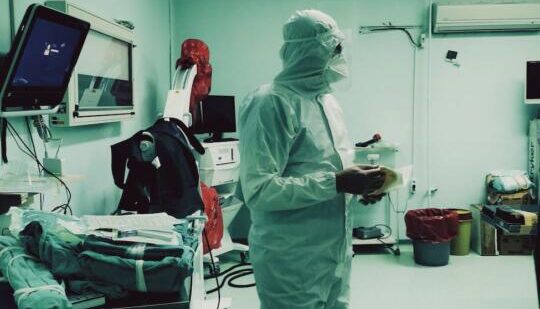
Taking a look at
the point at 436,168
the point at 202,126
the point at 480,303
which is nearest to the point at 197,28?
the point at 202,126

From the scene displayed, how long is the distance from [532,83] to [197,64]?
283cm

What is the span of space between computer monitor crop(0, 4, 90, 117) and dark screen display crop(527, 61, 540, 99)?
374 cm

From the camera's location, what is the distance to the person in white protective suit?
5.47ft

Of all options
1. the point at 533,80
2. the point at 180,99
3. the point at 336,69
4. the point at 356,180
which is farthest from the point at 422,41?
the point at 356,180

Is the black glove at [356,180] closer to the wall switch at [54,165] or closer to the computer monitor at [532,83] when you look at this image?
the wall switch at [54,165]

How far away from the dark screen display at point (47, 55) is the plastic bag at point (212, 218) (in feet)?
5.31

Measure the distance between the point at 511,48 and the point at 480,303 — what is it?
2439 millimetres

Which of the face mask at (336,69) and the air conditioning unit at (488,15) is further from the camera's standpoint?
the air conditioning unit at (488,15)

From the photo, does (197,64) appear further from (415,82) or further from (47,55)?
(47,55)

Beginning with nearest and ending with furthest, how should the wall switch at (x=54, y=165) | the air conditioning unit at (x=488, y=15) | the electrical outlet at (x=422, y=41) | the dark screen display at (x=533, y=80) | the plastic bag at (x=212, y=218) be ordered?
the wall switch at (x=54, y=165), the plastic bag at (x=212, y=218), the dark screen display at (x=533, y=80), the air conditioning unit at (x=488, y=15), the electrical outlet at (x=422, y=41)

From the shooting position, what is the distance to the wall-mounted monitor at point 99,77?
2.45 m

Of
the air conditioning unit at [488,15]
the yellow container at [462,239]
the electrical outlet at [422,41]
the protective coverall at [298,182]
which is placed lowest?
the yellow container at [462,239]

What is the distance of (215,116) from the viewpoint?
443 centimetres

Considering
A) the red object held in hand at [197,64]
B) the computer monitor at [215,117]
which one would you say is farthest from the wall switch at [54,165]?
the computer monitor at [215,117]
